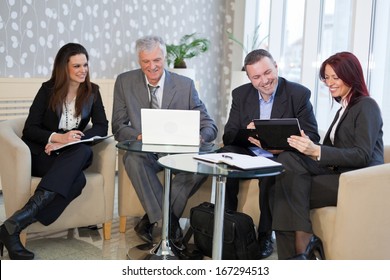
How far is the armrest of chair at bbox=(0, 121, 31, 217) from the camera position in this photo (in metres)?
2.96

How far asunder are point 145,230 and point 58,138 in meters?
0.81

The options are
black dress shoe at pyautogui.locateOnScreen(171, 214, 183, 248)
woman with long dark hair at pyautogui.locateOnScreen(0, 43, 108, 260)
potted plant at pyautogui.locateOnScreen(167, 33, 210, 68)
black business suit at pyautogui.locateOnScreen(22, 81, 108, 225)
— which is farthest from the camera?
potted plant at pyautogui.locateOnScreen(167, 33, 210, 68)

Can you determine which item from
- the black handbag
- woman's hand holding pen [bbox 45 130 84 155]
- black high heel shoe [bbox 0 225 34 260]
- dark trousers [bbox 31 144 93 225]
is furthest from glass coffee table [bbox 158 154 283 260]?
black high heel shoe [bbox 0 225 34 260]

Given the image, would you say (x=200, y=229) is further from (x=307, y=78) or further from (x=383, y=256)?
(x=307, y=78)

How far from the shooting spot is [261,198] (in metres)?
3.06

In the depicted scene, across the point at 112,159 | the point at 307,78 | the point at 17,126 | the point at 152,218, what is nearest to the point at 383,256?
the point at 152,218

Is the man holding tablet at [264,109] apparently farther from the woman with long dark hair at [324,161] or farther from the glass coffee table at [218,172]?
the glass coffee table at [218,172]

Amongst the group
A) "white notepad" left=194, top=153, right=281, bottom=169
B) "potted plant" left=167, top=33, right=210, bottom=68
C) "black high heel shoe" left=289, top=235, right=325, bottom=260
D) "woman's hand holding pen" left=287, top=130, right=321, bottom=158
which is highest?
"potted plant" left=167, top=33, right=210, bottom=68

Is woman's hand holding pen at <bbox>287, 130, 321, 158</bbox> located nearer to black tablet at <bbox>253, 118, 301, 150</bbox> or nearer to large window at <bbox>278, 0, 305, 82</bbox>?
black tablet at <bbox>253, 118, 301, 150</bbox>

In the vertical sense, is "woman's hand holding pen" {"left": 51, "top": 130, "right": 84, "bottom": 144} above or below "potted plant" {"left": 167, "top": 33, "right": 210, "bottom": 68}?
below

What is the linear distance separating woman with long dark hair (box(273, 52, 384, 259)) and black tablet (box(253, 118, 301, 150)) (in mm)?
49

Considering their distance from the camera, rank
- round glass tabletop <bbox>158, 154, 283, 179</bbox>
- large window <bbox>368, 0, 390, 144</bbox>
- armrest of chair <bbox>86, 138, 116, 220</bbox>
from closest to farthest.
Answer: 1. round glass tabletop <bbox>158, 154, 283, 179</bbox>
2. armrest of chair <bbox>86, 138, 116, 220</bbox>
3. large window <bbox>368, 0, 390, 144</bbox>

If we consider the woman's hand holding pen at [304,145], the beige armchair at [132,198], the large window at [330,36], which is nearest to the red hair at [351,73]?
the woman's hand holding pen at [304,145]

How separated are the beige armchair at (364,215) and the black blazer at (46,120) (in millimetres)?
1714
